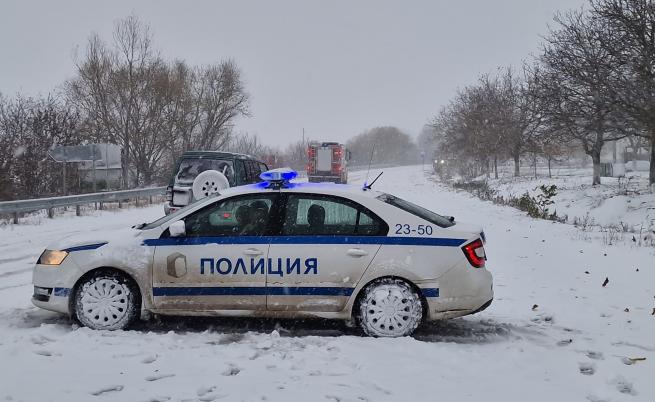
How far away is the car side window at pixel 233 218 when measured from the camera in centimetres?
488

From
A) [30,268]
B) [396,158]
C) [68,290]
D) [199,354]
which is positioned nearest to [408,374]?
[199,354]

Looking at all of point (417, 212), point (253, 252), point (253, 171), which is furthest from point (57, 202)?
point (417, 212)

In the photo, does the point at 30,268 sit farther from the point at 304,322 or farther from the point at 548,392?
the point at 548,392

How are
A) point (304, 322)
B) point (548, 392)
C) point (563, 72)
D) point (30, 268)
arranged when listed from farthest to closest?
point (563, 72) → point (30, 268) → point (304, 322) → point (548, 392)

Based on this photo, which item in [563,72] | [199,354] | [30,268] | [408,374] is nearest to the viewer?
[408,374]

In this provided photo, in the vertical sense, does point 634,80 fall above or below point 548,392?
above

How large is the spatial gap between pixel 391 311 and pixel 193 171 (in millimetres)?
8544

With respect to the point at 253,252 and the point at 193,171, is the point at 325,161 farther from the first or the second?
the point at 253,252

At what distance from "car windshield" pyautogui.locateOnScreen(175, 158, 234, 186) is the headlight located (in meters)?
7.00

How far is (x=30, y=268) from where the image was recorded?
8094 millimetres

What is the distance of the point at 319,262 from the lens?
468 cm

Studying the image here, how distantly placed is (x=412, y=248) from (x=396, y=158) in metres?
135

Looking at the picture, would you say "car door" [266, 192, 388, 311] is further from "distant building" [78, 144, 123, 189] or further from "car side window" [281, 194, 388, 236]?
"distant building" [78, 144, 123, 189]

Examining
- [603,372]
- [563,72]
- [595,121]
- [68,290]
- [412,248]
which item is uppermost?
[563,72]
